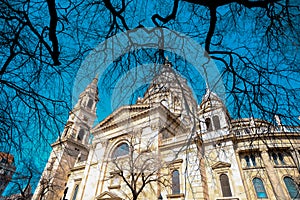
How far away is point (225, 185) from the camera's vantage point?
15133mm

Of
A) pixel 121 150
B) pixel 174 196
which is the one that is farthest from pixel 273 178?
pixel 121 150

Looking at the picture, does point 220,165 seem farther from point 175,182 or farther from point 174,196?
point 174,196

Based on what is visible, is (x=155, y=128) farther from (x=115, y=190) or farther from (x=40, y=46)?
(x=40, y=46)

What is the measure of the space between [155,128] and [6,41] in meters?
17.5

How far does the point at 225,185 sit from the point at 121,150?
12.6 meters

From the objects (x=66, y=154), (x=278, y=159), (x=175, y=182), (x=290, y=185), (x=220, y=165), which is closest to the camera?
(x=290, y=185)

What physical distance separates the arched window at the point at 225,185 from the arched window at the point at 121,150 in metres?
11.1

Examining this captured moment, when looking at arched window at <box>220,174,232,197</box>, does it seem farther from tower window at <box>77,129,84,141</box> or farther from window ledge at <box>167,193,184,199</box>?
tower window at <box>77,129,84,141</box>

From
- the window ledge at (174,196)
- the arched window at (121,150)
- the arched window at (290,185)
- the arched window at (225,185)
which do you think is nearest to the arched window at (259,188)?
the arched window at (290,185)

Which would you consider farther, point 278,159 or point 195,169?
point 278,159

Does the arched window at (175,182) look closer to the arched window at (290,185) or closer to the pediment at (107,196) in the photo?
the pediment at (107,196)

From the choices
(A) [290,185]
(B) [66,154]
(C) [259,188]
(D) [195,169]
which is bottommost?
(C) [259,188]

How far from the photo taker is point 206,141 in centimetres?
1745

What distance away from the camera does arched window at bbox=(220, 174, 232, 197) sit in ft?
48.2
